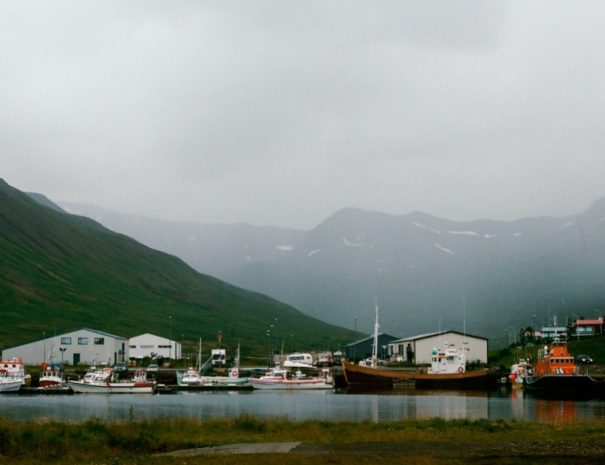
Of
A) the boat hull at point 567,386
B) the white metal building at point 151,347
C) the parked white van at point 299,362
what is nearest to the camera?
the boat hull at point 567,386

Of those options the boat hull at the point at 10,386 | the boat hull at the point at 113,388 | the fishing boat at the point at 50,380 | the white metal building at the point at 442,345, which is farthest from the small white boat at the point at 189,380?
the white metal building at the point at 442,345

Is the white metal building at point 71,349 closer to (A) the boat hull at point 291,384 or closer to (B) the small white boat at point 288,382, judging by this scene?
(B) the small white boat at point 288,382

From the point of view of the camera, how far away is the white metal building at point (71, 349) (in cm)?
14475

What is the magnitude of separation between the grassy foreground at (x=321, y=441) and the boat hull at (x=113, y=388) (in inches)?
2604

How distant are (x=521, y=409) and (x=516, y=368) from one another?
49408 mm

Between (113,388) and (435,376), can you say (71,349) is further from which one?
(435,376)

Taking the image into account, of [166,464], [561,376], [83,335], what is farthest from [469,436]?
[83,335]

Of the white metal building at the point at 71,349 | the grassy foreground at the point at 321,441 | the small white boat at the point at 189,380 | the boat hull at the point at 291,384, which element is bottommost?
the boat hull at the point at 291,384

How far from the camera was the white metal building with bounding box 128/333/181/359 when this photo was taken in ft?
540

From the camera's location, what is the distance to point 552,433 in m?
36.1

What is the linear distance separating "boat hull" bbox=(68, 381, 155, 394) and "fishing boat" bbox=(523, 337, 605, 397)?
4181 cm

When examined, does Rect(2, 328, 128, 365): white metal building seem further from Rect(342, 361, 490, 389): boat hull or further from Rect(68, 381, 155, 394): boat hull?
Rect(342, 361, 490, 389): boat hull

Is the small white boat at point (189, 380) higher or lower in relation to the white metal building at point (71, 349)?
lower

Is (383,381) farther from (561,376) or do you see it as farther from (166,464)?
(166,464)
